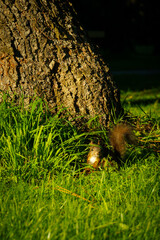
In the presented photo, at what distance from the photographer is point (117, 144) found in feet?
8.59

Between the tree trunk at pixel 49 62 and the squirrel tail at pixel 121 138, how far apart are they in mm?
366

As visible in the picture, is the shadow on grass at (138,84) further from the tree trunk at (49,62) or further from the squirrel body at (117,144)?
the squirrel body at (117,144)

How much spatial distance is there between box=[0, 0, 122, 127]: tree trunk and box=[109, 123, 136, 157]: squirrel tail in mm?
366

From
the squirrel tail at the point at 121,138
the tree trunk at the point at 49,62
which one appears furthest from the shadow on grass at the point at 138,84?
the squirrel tail at the point at 121,138

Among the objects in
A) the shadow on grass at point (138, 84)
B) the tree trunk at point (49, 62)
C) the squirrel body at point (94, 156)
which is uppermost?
the tree trunk at point (49, 62)

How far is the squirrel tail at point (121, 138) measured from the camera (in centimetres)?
260

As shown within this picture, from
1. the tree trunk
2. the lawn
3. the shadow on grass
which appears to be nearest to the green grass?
the lawn

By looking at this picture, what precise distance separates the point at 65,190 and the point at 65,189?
1cm

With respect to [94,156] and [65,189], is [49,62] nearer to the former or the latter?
[94,156]

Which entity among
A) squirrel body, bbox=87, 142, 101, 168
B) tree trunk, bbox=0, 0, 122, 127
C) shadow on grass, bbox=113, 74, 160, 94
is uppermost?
tree trunk, bbox=0, 0, 122, 127

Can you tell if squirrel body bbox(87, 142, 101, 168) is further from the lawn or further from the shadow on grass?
the shadow on grass

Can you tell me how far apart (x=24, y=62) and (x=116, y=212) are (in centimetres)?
165

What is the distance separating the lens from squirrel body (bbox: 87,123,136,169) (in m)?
2.54

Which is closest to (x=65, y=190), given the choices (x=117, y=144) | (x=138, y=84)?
(x=117, y=144)
